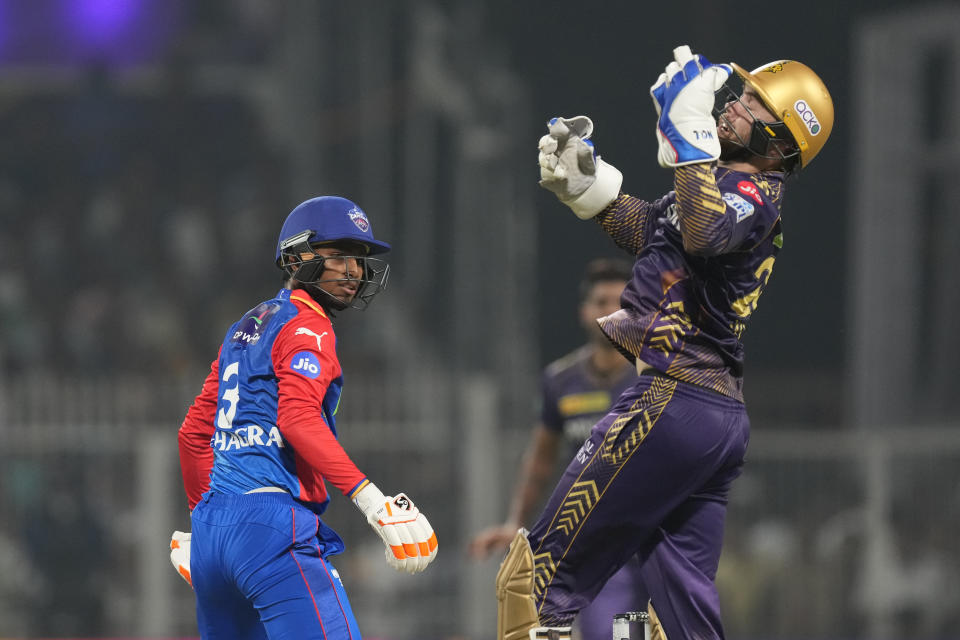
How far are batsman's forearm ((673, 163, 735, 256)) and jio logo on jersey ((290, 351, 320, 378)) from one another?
0.98 m

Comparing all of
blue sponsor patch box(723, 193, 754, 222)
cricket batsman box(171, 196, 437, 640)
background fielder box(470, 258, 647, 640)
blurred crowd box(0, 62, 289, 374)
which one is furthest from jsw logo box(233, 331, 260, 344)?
blurred crowd box(0, 62, 289, 374)

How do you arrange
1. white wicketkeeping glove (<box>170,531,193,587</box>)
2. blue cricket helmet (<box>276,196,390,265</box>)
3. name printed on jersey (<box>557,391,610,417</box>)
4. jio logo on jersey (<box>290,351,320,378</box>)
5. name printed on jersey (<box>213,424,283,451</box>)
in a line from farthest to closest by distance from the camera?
1. name printed on jersey (<box>557,391,610,417</box>)
2. white wicketkeeping glove (<box>170,531,193,587</box>)
3. blue cricket helmet (<box>276,196,390,265</box>)
4. name printed on jersey (<box>213,424,283,451</box>)
5. jio logo on jersey (<box>290,351,320,378</box>)

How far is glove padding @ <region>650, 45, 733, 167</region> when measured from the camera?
3.40 metres

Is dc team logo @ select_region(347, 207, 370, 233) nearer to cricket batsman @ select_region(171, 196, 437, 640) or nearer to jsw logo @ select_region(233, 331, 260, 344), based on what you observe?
cricket batsman @ select_region(171, 196, 437, 640)

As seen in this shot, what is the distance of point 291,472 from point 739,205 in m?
1.34

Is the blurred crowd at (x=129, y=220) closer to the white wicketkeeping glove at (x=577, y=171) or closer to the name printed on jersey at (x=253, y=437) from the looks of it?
Answer: the name printed on jersey at (x=253, y=437)

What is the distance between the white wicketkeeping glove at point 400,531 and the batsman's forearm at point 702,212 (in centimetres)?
95

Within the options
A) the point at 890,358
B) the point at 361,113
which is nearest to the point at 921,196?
the point at 890,358

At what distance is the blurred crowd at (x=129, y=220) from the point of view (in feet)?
39.2

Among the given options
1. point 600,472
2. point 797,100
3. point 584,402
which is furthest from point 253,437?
point 584,402

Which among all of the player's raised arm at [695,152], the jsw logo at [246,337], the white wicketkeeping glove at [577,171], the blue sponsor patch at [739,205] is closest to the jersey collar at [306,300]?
the jsw logo at [246,337]

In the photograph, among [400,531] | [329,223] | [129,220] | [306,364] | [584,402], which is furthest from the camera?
[129,220]

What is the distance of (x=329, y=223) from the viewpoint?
12.4ft

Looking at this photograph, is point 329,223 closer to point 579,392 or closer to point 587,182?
point 587,182
